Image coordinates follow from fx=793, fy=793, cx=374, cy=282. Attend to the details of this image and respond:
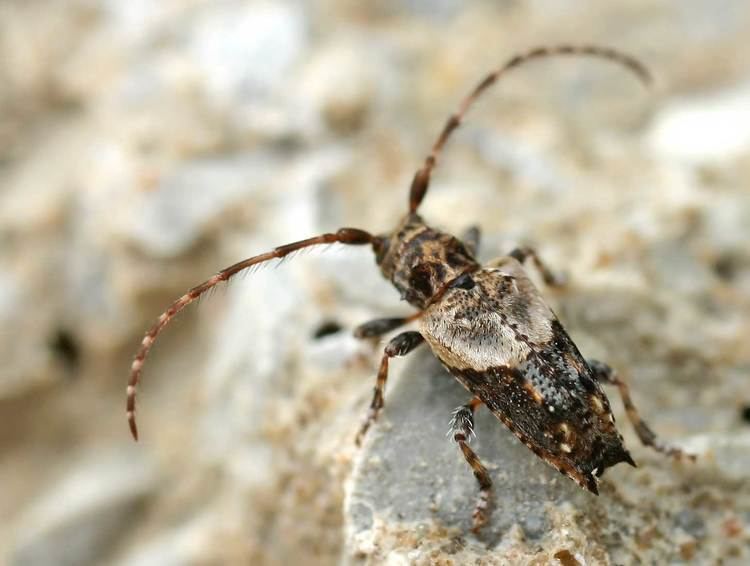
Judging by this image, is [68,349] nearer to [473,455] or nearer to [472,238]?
[472,238]

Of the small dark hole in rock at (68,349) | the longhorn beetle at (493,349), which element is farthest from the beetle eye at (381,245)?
the small dark hole in rock at (68,349)

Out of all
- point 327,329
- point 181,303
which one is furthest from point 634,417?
point 181,303

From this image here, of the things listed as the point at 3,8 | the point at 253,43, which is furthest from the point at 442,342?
the point at 3,8

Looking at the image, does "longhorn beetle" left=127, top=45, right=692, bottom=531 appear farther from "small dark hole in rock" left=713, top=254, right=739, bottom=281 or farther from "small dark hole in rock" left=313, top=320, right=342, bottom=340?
"small dark hole in rock" left=713, top=254, right=739, bottom=281

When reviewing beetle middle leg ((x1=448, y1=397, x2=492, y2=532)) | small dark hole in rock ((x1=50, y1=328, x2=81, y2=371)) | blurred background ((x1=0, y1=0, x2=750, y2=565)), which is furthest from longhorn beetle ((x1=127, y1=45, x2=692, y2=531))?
small dark hole in rock ((x1=50, y1=328, x2=81, y2=371))

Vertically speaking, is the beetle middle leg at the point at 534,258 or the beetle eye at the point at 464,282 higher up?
the beetle middle leg at the point at 534,258

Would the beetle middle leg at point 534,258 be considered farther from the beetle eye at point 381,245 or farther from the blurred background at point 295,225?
the beetle eye at point 381,245
